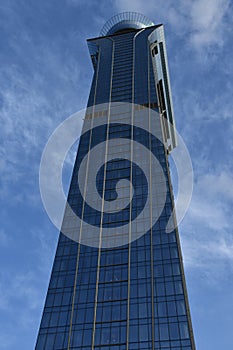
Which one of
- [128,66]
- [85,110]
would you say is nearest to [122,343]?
[85,110]

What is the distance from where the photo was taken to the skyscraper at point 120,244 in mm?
81812

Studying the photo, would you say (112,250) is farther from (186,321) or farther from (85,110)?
(85,110)

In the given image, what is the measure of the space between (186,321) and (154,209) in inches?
1186

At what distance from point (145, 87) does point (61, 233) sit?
A: 64574mm

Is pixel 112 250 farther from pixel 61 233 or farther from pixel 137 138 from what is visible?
pixel 137 138

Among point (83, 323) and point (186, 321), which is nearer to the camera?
point (186, 321)

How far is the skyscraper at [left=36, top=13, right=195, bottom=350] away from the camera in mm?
81812

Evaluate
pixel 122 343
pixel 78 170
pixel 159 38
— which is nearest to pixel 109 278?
pixel 122 343

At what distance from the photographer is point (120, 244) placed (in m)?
98.8

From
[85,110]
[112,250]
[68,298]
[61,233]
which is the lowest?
[68,298]

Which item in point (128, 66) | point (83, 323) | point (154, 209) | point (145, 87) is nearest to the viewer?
point (83, 323)

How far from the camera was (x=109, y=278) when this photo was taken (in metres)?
92.8

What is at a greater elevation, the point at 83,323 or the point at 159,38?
the point at 159,38

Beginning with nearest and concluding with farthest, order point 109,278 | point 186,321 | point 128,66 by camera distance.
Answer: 1. point 186,321
2. point 109,278
3. point 128,66
